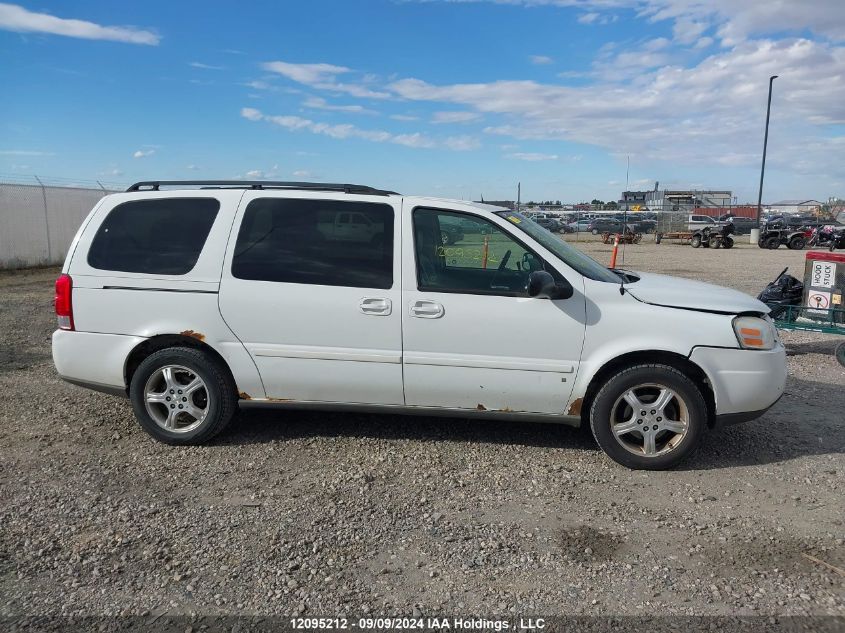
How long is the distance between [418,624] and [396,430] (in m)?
2.36

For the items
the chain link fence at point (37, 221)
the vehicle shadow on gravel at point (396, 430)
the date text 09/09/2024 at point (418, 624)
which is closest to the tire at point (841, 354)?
the vehicle shadow on gravel at point (396, 430)

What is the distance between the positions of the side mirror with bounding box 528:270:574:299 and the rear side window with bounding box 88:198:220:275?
7.52ft

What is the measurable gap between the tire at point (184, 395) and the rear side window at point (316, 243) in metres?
0.71

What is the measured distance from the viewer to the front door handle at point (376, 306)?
4.48 metres

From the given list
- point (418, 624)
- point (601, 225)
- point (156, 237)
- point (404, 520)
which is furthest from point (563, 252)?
point (601, 225)

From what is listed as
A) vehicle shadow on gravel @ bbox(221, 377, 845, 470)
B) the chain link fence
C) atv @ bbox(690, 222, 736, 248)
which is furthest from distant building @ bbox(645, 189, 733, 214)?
vehicle shadow on gravel @ bbox(221, 377, 845, 470)

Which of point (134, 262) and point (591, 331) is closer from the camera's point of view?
point (591, 331)

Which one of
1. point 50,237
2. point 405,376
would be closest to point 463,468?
point 405,376

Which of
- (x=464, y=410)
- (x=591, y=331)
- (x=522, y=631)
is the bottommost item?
(x=522, y=631)

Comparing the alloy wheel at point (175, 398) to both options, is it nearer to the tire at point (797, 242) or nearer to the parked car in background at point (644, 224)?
the tire at point (797, 242)

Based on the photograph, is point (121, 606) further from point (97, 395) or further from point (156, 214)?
point (97, 395)

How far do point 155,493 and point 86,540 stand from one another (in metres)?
0.59

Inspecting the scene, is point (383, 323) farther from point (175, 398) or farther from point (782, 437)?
point (782, 437)

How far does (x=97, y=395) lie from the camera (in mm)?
5992
